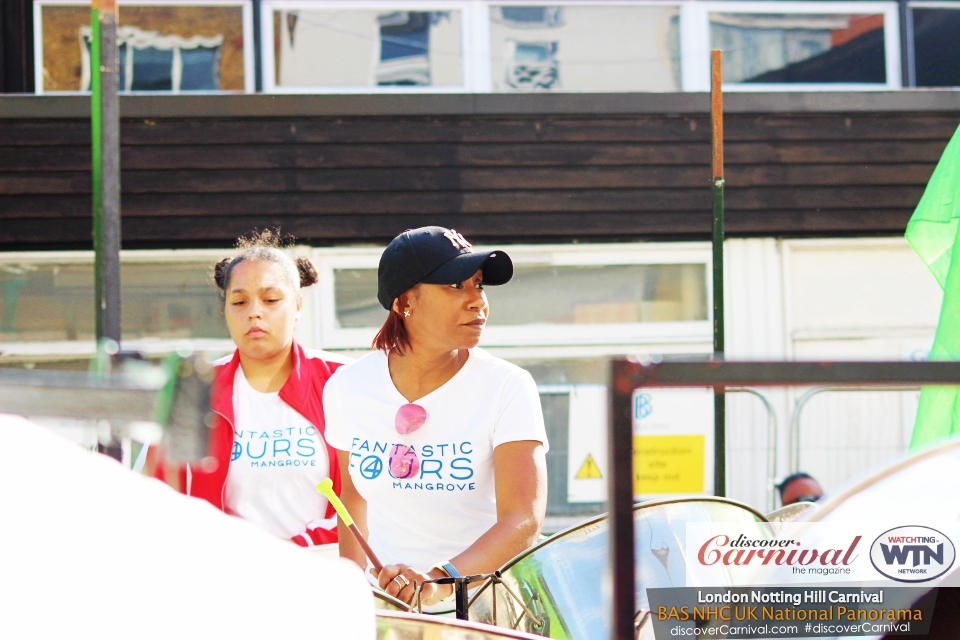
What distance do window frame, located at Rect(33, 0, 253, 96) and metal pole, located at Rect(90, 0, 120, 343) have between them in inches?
102

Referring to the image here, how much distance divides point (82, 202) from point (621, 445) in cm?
526

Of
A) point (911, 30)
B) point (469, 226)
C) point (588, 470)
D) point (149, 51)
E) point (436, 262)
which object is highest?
point (911, 30)

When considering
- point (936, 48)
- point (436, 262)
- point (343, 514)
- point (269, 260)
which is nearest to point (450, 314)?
point (436, 262)

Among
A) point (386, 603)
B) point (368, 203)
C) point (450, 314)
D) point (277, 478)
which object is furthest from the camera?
point (368, 203)

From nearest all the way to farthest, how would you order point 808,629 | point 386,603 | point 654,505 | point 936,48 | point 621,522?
point 621,522, point 808,629, point 654,505, point 386,603, point 936,48

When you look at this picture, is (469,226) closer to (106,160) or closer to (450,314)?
(106,160)

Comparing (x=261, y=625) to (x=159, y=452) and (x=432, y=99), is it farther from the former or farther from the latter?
(x=432, y=99)

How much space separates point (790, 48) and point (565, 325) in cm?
219

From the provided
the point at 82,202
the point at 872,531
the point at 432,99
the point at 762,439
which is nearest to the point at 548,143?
the point at 432,99

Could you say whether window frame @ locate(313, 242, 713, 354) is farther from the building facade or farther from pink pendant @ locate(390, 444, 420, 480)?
pink pendant @ locate(390, 444, 420, 480)

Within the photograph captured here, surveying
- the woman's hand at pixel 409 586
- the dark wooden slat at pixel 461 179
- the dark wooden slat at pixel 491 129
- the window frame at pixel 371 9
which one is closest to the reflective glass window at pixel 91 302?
the dark wooden slat at pixel 461 179

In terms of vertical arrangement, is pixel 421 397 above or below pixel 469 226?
below

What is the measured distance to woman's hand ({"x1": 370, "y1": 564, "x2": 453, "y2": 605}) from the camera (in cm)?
162

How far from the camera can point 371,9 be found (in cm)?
564
